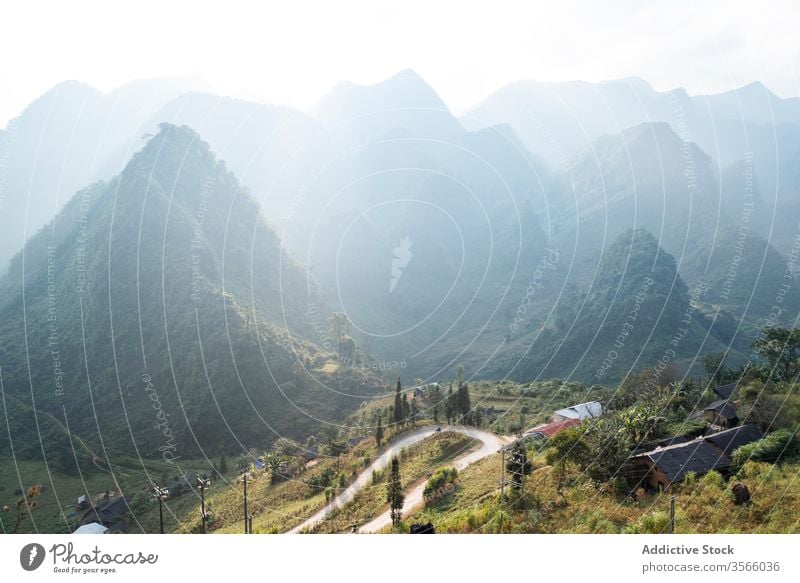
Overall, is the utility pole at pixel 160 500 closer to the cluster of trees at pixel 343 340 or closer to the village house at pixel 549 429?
the village house at pixel 549 429

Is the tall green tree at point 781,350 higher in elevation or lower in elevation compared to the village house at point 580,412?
higher

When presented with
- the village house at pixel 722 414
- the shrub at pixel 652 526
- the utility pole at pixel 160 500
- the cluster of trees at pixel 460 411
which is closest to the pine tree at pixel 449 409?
the cluster of trees at pixel 460 411

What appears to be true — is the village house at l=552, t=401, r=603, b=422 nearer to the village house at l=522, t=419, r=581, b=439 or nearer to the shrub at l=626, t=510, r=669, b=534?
the village house at l=522, t=419, r=581, b=439

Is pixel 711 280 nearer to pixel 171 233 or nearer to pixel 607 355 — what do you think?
pixel 607 355

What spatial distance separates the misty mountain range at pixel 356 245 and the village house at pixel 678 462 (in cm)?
4134

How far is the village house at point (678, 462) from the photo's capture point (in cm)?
2122

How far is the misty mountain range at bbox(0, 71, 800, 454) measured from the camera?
2749 inches

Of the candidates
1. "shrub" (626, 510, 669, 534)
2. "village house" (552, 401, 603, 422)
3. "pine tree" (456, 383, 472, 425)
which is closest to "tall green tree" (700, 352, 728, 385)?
"village house" (552, 401, 603, 422)

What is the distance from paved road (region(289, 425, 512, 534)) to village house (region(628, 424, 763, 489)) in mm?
10544

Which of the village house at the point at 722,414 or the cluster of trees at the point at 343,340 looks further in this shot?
the cluster of trees at the point at 343,340

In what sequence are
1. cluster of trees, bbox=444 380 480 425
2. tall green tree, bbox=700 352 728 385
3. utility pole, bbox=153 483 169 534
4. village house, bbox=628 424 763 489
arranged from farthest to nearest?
cluster of trees, bbox=444 380 480 425
tall green tree, bbox=700 352 728 385
utility pole, bbox=153 483 169 534
village house, bbox=628 424 763 489

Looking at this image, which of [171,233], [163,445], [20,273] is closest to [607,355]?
[163,445]

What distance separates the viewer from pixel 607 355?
90.8m

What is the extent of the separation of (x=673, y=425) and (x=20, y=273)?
360ft
